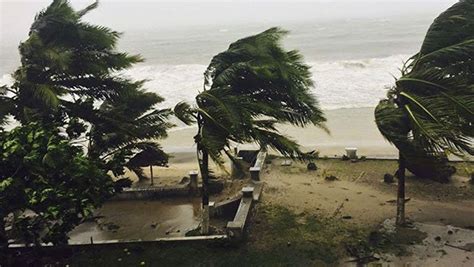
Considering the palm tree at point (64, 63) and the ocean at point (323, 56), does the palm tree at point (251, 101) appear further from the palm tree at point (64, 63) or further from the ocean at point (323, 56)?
the ocean at point (323, 56)

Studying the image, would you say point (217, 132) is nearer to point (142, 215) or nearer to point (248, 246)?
point (248, 246)

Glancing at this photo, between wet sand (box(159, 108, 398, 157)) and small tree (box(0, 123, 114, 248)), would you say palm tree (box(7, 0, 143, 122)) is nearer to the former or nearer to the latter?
small tree (box(0, 123, 114, 248))

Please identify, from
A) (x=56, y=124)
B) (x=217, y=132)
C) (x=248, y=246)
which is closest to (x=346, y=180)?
(x=248, y=246)

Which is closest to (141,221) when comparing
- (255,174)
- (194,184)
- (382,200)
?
(194,184)

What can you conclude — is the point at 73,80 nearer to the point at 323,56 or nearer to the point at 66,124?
the point at 66,124

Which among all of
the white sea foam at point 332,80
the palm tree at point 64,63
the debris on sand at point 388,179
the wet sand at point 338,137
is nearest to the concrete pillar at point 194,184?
the palm tree at point 64,63

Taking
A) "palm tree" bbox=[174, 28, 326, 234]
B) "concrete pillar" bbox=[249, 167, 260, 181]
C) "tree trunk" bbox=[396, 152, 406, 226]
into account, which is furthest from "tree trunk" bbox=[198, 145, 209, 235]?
"tree trunk" bbox=[396, 152, 406, 226]
